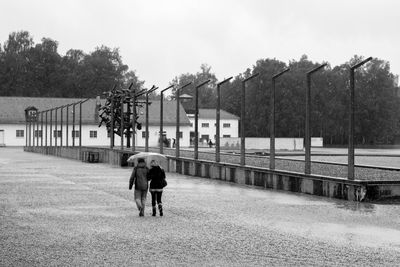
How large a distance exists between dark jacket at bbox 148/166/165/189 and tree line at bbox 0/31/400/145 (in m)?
39.8

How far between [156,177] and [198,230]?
2810 mm

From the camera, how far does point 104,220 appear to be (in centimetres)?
1465

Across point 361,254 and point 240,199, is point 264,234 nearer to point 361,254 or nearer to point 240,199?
point 361,254

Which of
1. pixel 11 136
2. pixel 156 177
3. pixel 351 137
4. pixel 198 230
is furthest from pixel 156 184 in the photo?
pixel 11 136

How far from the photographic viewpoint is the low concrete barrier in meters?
18.6

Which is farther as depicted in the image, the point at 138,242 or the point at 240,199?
the point at 240,199

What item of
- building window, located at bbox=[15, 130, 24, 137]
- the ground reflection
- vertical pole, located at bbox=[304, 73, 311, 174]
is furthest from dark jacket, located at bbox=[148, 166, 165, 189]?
building window, located at bbox=[15, 130, 24, 137]

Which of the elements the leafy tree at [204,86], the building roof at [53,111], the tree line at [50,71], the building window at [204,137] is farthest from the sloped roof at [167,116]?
the leafy tree at [204,86]

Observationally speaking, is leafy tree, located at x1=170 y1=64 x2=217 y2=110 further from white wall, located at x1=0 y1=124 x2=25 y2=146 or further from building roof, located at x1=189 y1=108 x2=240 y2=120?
white wall, located at x1=0 y1=124 x2=25 y2=146

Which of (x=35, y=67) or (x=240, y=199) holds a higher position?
(x=35, y=67)

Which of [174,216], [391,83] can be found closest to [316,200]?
[174,216]

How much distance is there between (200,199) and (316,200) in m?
3.01

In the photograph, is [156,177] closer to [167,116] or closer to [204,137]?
[167,116]

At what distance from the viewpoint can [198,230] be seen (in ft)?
43.0
